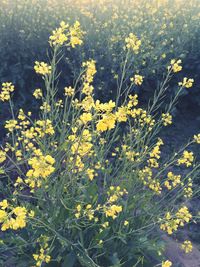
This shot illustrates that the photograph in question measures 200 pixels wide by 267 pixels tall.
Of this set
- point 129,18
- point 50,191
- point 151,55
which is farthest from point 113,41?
point 50,191

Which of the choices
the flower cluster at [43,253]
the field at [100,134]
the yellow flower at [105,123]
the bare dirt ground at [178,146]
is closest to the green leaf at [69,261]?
the field at [100,134]

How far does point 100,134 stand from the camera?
3.14 meters

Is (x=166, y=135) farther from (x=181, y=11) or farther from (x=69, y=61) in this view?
(x=181, y=11)

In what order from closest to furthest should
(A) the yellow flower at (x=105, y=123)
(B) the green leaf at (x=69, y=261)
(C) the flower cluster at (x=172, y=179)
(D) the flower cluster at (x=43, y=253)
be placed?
(A) the yellow flower at (x=105, y=123) < (D) the flower cluster at (x=43, y=253) < (B) the green leaf at (x=69, y=261) < (C) the flower cluster at (x=172, y=179)

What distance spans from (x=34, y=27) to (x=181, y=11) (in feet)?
8.04

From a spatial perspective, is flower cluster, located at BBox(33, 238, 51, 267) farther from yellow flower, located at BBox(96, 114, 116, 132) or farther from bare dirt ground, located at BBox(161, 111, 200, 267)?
bare dirt ground, located at BBox(161, 111, 200, 267)

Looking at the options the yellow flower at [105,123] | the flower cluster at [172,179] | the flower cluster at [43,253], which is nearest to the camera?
the yellow flower at [105,123]

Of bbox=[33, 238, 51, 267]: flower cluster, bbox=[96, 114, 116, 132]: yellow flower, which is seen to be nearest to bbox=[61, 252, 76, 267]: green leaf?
bbox=[33, 238, 51, 267]: flower cluster

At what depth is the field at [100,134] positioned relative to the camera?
8.25ft

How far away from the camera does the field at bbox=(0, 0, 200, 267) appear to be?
8.25ft

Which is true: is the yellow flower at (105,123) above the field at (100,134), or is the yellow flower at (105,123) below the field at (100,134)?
above

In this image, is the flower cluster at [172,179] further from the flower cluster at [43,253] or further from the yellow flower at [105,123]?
the yellow flower at [105,123]

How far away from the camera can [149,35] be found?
4.58m

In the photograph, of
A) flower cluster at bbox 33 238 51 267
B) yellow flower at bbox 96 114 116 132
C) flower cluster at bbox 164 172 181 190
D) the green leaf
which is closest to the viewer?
yellow flower at bbox 96 114 116 132
